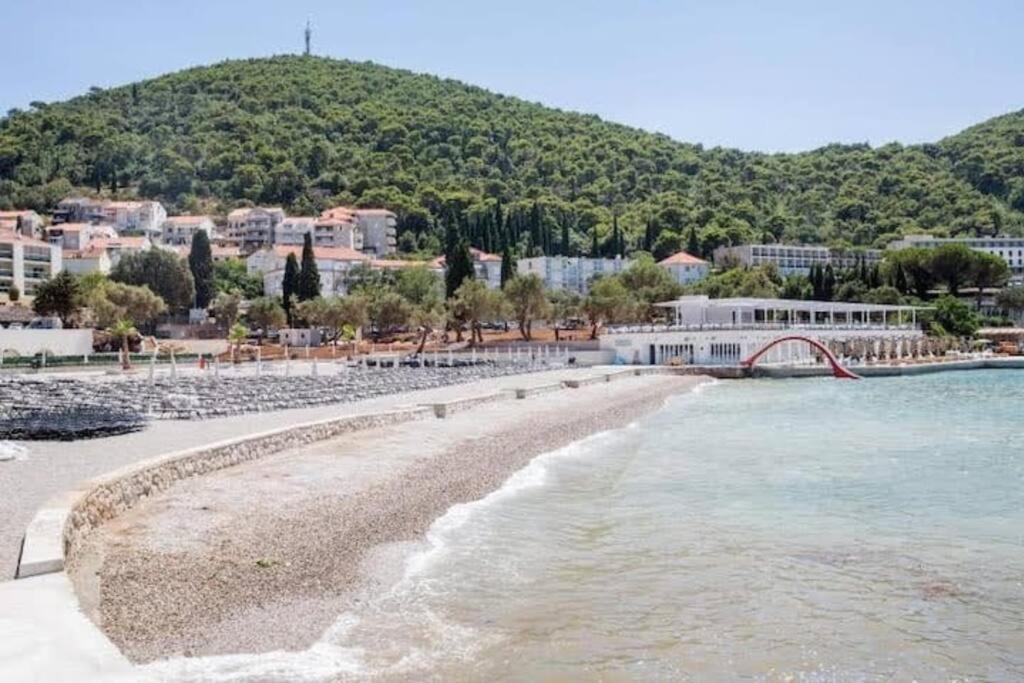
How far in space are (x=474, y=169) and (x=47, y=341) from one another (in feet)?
376

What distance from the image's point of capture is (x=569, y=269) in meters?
113

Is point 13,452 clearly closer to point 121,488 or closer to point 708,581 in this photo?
point 121,488

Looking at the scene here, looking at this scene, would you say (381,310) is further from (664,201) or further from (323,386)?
(664,201)

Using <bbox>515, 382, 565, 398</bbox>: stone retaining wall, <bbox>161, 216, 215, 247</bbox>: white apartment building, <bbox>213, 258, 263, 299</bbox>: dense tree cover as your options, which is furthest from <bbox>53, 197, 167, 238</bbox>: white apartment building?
<bbox>515, 382, 565, 398</bbox>: stone retaining wall

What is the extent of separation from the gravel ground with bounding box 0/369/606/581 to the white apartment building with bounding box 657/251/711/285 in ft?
279

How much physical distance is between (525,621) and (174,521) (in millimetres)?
5071

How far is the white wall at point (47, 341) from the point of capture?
53719 mm

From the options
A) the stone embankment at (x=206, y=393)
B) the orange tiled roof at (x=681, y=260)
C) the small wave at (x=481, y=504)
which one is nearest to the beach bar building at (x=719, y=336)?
the stone embankment at (x=206, y=393)

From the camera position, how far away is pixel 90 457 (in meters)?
15.9

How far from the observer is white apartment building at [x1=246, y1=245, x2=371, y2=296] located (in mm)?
98938

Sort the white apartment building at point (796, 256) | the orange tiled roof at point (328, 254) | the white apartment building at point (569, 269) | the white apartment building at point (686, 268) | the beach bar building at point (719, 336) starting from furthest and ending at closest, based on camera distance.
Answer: the white apartment building at point (796, 256), the white apartment building at point (686, 268), the white apartment building at point (569, 269), the orange tiled roof at point (328, 254), the beach bar building at point (719, 336)

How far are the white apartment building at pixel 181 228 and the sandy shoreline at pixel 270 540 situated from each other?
114973mm

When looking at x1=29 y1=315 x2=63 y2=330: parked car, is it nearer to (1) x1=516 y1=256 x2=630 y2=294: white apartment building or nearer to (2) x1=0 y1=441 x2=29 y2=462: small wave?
(2) x1=0 y1=441 x2=29 y2=462: small wave

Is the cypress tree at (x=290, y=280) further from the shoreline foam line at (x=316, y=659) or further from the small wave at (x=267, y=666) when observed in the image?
the small wave at (x=267, y=666)
